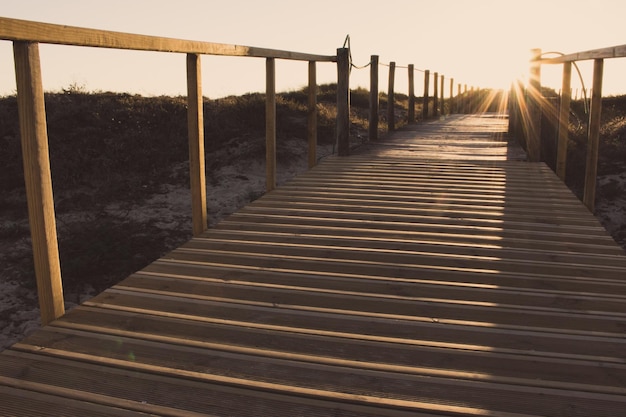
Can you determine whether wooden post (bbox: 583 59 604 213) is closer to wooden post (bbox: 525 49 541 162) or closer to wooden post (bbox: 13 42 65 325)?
wooden post (bbox: 525 49 541 162)

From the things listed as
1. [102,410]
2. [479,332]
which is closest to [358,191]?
[479,332]

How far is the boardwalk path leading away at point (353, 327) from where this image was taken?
2.12 m

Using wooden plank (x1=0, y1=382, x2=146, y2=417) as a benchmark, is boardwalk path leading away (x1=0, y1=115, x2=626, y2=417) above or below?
above

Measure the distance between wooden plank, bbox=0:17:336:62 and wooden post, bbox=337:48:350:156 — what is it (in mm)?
3006

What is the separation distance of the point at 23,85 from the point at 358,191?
3.55m

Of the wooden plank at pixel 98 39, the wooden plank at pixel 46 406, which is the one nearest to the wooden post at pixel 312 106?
the wooden plank at pixel 98 39

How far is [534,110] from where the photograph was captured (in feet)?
24.3

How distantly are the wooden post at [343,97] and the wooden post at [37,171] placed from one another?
17.2 ft

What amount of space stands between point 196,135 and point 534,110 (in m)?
4.78

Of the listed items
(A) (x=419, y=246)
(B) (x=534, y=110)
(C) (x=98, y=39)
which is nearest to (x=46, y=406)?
(C) (x=98, y=39)

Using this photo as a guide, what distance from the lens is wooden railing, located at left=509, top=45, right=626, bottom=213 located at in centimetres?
548

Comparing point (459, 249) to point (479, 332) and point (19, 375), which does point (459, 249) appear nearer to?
point (479, 332)

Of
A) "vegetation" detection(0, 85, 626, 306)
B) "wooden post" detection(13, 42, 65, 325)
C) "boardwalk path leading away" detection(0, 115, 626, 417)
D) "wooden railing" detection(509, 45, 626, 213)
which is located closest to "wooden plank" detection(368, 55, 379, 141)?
"vegetation" detection(0, 85, 626, 306)

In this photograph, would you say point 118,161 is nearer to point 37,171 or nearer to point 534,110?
point 534,110
